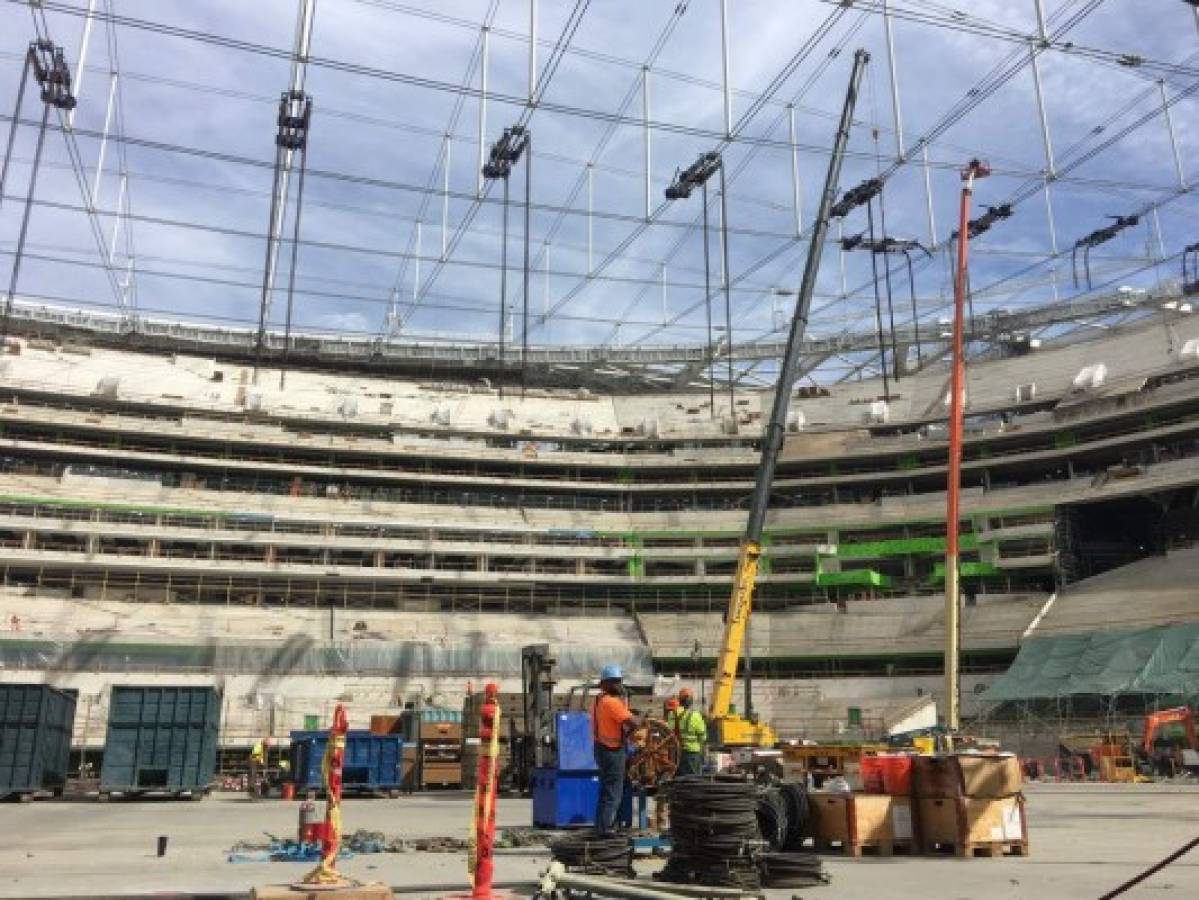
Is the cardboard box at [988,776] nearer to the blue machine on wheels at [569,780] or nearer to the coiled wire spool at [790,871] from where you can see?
the coiled wire spool at [790,871]

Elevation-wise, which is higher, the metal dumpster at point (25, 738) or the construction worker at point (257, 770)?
the metal dumpster at point (25, 738)

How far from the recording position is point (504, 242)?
55.6 meters

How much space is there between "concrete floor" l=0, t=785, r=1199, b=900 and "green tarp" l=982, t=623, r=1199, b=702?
2102 centimetres

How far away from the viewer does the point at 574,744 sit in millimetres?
12383

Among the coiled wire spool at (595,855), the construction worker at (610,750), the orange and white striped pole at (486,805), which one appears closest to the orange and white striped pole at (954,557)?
the construction worker at (610,750)

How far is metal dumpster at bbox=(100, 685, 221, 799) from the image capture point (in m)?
22.2

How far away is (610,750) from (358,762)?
16.8 metres

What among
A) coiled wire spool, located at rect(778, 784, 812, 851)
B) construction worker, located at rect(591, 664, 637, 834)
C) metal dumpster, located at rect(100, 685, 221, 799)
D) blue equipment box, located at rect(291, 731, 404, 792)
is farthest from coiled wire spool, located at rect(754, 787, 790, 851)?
metal dumpster, located at rect(100, 685, 221, 799)

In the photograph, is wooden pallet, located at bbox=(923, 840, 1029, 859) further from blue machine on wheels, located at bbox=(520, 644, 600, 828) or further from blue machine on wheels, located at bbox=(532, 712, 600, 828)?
blue machine on wheels, located at bbox=(532, 712, 600, 828)

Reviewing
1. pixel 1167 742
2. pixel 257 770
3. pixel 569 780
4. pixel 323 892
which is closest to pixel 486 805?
pixel 323 892

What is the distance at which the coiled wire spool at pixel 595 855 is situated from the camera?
7.49 metres

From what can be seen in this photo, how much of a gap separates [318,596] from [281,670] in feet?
31.9

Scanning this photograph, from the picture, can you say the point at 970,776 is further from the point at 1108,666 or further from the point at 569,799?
the point at 1108,666

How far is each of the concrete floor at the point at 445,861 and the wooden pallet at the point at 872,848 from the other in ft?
0.89
